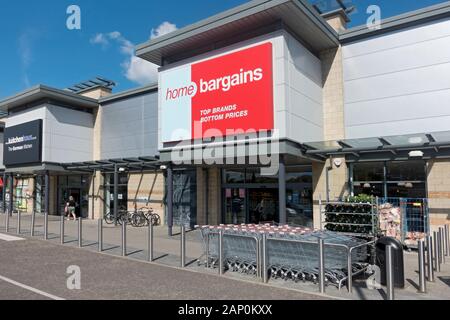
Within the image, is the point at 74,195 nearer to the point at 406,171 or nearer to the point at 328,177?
the point at 328,177

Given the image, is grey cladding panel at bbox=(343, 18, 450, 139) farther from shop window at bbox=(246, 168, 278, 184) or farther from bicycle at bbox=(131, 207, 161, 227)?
bicycle at bbox=(131, 207, 161, 227)

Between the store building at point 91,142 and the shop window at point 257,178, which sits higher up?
the store building at point 91,142

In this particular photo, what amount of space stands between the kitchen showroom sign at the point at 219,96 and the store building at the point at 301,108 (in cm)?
4

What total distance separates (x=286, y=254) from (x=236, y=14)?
8.61 m

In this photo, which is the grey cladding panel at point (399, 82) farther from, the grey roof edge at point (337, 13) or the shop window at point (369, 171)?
the grey roof edge at point (337, 13)

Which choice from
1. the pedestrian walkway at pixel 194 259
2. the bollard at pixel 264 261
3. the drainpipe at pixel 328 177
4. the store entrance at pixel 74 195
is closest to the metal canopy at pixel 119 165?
the store entrance at pixel 74 195

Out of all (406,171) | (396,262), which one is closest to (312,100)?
(406,171)

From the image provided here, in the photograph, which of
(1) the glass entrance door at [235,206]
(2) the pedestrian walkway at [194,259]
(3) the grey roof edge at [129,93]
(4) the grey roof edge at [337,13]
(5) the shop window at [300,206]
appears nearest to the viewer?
(2) the pedestrian walkway at [194,259]

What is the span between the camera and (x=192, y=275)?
783cm

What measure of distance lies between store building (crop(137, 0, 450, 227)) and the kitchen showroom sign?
0.04 m

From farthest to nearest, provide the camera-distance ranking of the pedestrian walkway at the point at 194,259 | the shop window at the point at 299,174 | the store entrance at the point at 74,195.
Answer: the store entrance at the point at 74,195, the shop window at the point at 299,174, the pedestrian walkway at the point at 194,259

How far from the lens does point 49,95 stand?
2164 centimetres

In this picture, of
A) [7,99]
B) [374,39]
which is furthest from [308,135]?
[7,99]

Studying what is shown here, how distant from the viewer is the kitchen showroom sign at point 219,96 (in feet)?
41.1
